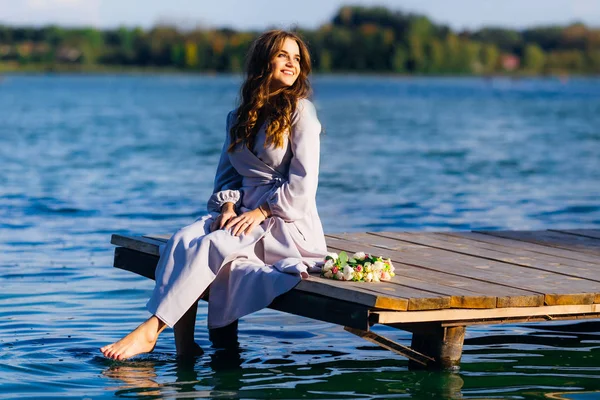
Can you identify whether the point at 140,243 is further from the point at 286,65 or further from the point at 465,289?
the point at 465,289

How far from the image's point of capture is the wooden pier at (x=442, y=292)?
5.29m

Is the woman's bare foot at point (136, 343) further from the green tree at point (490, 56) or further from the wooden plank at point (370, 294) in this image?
the green tree at point (490, 56)

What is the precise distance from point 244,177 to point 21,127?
31.8 m

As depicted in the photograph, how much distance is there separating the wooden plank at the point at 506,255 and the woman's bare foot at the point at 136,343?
209cm

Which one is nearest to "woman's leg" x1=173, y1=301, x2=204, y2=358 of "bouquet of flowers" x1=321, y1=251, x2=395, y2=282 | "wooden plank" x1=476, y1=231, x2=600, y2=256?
"bouquet of flowers" x1=321, y1=251, x2=395, y2=282

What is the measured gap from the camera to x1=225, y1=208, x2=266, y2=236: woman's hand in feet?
19.2

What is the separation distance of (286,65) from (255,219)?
2.84ft

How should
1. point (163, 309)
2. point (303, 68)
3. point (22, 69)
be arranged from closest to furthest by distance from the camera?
point (163, 309) < point (303, 68) < point (22, 69)

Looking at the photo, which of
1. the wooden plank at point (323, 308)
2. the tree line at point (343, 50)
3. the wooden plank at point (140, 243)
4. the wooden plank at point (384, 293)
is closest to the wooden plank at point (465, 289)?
the wooden plank at point (384, 293)

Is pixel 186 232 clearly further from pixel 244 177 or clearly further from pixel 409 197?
pixel 409 197

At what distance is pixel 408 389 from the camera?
5.78 m

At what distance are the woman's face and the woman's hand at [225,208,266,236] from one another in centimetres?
71

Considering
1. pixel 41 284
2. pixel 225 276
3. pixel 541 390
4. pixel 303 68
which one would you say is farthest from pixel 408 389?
pixel 41 284

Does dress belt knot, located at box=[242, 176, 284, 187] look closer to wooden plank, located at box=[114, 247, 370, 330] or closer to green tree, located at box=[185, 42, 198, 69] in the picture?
wooden plank, located at box=[114, 247, 370, 330]
